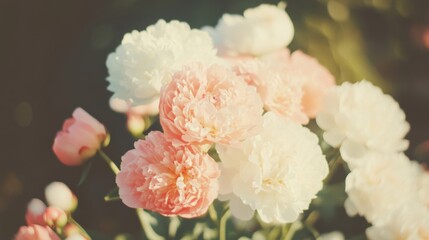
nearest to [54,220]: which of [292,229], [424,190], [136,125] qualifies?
[136,125]

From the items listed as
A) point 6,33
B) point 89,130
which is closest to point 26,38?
point 6,33

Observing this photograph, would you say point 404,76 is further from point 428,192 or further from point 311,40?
point 428,192

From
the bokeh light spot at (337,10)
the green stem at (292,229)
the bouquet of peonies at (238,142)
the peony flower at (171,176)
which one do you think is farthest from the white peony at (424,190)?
the bokeh light spot at (337,10)

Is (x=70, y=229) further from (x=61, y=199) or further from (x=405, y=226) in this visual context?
(x=405, y=226)

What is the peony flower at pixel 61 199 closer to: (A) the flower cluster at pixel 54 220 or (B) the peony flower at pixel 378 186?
(A) the flower cluster at pixel 54 220

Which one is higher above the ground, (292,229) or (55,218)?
(55,218)

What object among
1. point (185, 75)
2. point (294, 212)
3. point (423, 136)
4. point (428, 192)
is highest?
point (185, 75)
